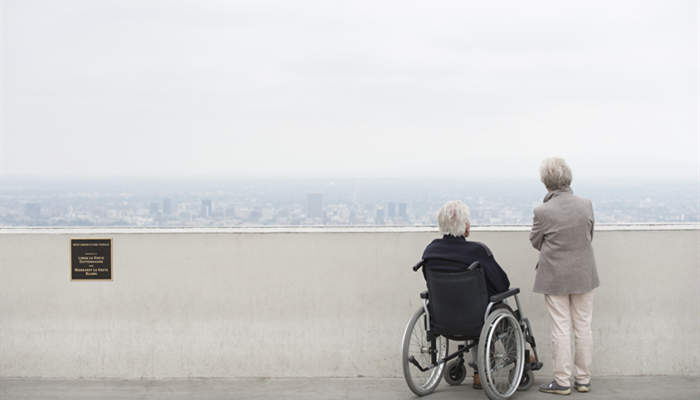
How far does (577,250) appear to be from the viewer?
168 inches

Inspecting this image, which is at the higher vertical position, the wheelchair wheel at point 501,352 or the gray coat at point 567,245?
the gray coat at point 567,245

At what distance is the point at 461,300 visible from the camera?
406 cm

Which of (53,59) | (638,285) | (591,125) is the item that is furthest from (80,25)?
(638,285)

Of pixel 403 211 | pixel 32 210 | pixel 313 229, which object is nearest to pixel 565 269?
pixel 403 211

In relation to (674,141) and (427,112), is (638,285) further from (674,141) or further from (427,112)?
(427,112)

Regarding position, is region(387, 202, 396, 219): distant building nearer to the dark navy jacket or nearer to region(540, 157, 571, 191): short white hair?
the dark navy jacket

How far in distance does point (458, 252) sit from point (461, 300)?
0.26 meters

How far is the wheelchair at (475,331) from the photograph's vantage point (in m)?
4.04

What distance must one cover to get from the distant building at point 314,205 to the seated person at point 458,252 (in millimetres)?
1205

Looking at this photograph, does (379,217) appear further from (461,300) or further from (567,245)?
(567,245)

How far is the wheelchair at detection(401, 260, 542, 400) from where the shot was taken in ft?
13.3

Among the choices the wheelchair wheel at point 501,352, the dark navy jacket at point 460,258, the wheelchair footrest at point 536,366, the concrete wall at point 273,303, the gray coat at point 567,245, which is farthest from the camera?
the concrete wall at point 273,303

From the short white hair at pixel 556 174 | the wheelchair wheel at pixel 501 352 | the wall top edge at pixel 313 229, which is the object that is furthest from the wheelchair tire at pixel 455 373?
the short white hair at pixel 556 174

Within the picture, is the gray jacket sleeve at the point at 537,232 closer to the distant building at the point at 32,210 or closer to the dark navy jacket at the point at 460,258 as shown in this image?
the dark navy jacket at the point at 460,258
